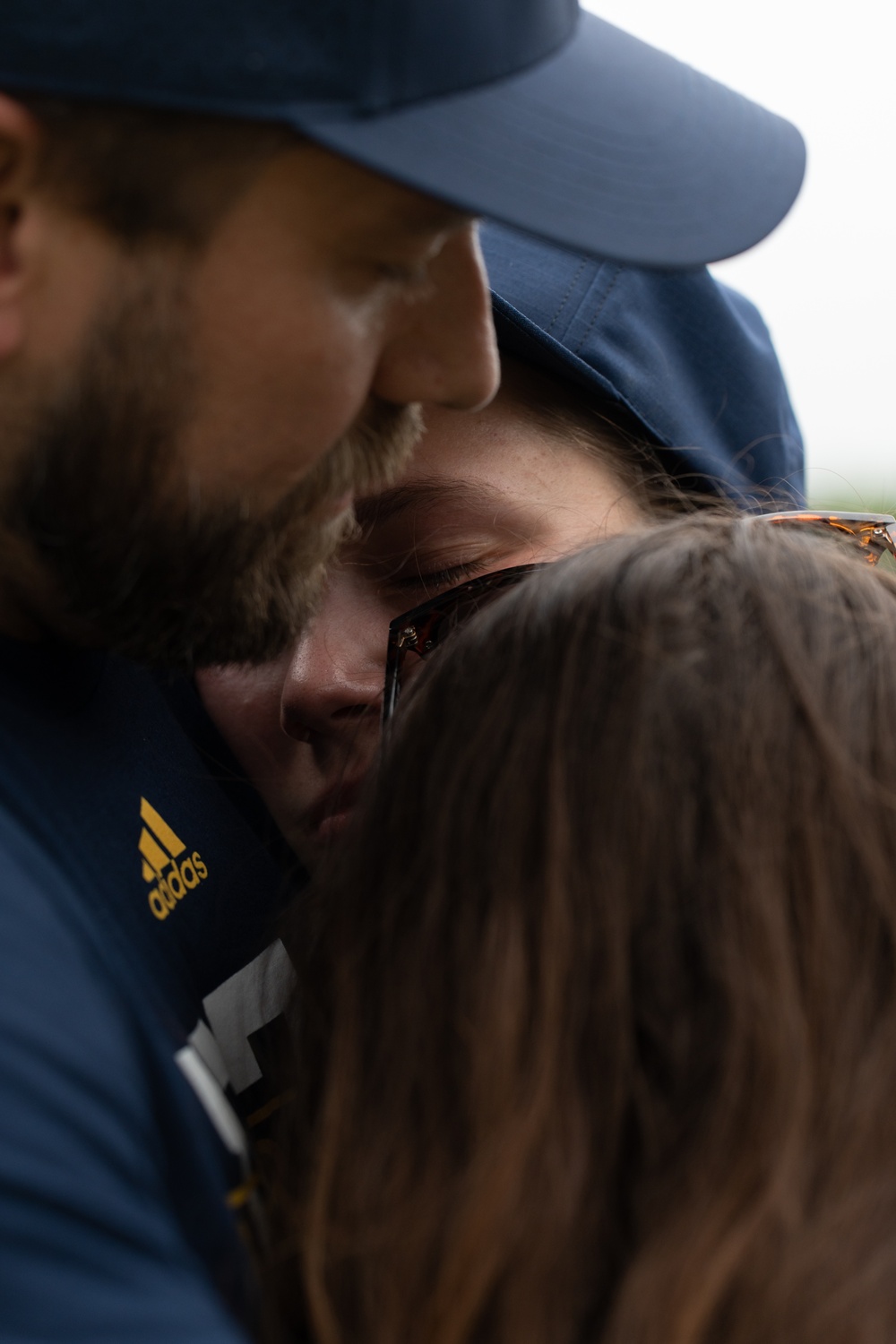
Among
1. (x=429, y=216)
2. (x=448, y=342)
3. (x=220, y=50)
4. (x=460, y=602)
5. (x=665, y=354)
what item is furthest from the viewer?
(x=665, y=354)

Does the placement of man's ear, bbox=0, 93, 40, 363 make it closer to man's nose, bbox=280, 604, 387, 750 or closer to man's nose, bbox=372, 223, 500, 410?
man's nose, bbox=372, 223, 500, 410

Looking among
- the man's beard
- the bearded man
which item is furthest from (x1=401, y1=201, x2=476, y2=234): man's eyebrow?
the man's beard

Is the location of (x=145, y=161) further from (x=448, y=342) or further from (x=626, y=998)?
(x=626, y=998)

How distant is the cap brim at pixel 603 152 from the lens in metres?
0.77

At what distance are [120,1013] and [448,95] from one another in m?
0.68

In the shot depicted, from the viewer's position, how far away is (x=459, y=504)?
1414mm

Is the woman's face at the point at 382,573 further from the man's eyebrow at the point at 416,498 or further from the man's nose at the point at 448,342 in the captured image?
the man's nose at the point at 448,342

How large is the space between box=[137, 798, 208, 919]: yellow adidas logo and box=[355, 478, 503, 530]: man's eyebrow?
19.7 inches

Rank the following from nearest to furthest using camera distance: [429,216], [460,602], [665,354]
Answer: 1. [429,216]
2. [460,602]
3. [665,354]

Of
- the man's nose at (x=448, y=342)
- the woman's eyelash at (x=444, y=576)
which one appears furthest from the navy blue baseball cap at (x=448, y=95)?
the woman's eyelash at (x=444, y=576)

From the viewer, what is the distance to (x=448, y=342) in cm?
99

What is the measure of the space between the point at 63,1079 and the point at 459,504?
2.98 ft

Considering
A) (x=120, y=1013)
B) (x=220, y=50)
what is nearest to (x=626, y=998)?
(x=120, y=1013)

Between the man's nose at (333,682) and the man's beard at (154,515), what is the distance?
30 cm
